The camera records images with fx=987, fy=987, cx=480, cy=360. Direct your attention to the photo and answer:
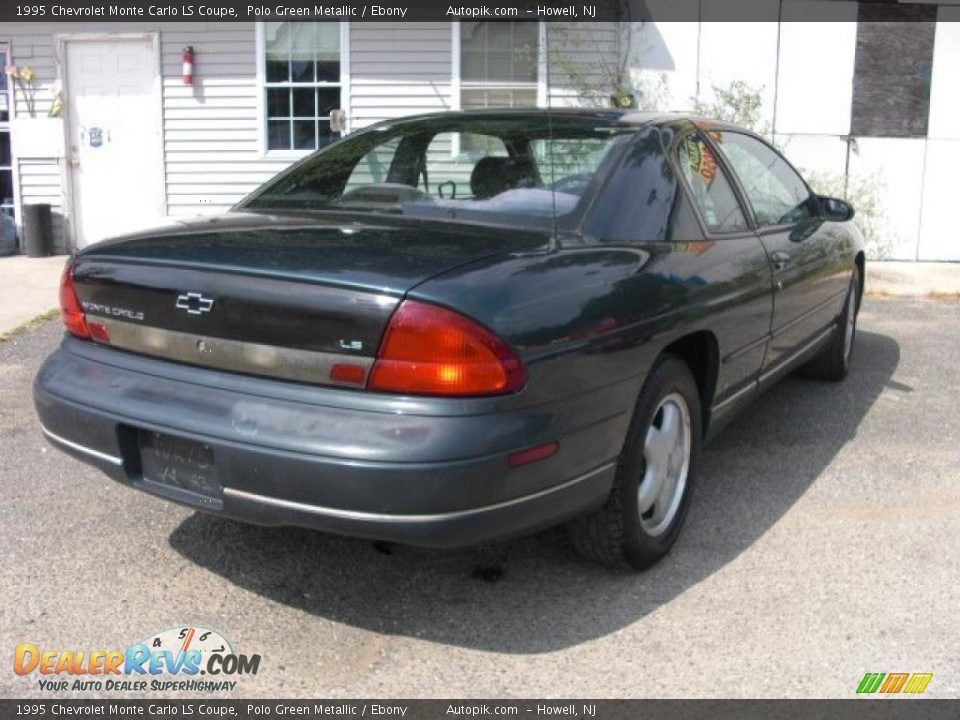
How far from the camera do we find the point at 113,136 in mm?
11680

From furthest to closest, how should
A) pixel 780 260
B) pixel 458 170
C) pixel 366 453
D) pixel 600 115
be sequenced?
1. pixel 780 260
2. pixel 600 115
3. pixel 458 170
4. pixel 366 453

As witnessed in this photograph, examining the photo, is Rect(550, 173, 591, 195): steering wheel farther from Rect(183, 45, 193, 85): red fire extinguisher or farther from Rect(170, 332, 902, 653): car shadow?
Rect(183, 45, 193, 85): red fire extinguisher

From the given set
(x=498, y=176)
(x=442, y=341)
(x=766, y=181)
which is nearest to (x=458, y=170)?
(x=498, y=176)

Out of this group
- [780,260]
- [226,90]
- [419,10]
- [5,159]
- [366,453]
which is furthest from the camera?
[5,159]

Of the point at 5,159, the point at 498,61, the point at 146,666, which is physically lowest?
the point at 146,666

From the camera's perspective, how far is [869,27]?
437 inches

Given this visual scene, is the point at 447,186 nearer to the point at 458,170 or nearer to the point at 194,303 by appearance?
the point at 458,170

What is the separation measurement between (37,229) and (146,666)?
961 centimetres

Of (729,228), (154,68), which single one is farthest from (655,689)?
(154,68)

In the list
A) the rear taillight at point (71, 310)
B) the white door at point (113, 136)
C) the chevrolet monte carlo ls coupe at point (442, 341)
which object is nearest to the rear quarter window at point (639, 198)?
the chevrolet monte carlo ls coupe at point (442, 341)

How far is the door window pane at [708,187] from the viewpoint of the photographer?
12.6 feet

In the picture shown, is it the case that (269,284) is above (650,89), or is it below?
below

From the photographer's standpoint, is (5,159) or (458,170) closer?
(458,170)

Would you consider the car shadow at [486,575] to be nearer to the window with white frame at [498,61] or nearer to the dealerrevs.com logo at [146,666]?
the dealerrevs.com logo at [146,666]
